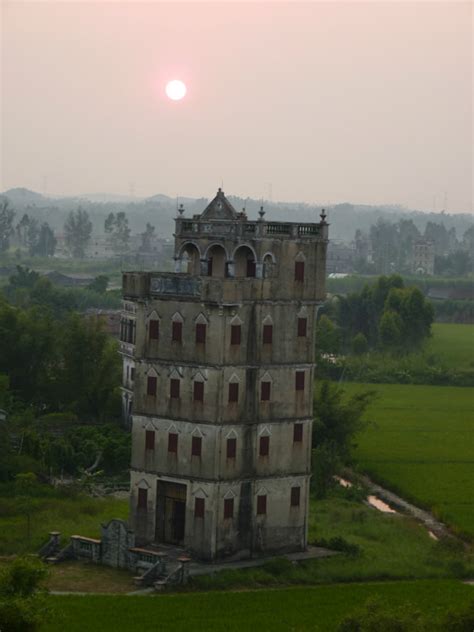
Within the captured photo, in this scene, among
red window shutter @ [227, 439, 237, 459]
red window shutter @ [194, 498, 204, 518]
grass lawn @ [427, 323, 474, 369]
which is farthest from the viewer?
grass lawn @ [427, 323, 474, 369]

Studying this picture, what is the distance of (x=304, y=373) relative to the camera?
43875mm

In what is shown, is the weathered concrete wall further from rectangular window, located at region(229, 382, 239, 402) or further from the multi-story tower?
rectangular window, located at region(229, 382, 239, 402)

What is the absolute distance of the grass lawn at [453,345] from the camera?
334ft

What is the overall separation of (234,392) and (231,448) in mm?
1622

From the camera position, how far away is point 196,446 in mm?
42094

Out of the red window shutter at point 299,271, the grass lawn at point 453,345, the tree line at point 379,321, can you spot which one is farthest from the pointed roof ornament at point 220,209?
the grass lawn at point 453,345

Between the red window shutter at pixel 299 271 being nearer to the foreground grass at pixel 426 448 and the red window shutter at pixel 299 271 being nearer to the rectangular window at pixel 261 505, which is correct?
the rectangular window at pixel 261 505

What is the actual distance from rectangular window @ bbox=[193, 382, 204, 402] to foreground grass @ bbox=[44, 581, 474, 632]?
6.17 m

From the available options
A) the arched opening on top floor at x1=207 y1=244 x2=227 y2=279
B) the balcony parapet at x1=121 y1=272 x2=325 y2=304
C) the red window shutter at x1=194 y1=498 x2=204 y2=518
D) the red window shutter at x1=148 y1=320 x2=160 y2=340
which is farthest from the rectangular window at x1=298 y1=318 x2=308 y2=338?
the red window shutter at x1=194 y1=498 x2=204 y2=518

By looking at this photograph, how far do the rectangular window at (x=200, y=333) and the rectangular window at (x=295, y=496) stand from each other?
5.41 metres

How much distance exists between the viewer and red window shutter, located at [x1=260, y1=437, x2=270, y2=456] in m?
43.0

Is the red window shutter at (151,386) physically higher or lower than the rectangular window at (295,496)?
higher

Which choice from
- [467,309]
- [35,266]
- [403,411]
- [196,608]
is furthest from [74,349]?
[35,266]

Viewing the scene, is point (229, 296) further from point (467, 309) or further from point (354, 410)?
point (467, 309)
